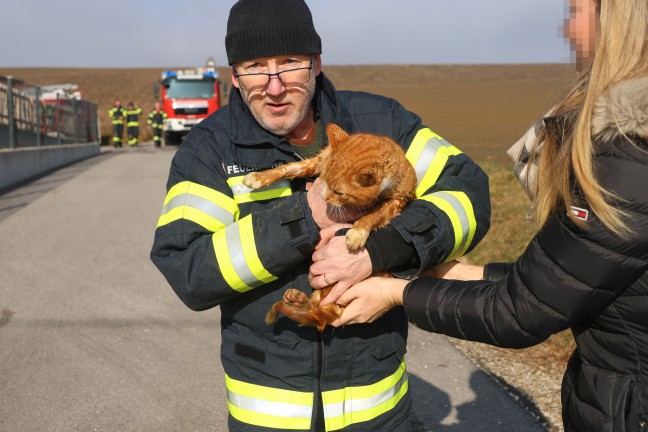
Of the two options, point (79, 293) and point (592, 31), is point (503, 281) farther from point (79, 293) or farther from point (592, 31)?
point (79, 293)

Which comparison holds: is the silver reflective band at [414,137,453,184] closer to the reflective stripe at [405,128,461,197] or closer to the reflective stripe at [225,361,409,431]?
the reflective stripe at [405,128,461,197]

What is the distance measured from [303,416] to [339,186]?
884 mm

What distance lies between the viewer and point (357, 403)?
2.73 meters

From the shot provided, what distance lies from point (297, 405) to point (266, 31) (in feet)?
4.58

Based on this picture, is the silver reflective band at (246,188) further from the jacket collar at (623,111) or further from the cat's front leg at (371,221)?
the jacket collar at (623,111)

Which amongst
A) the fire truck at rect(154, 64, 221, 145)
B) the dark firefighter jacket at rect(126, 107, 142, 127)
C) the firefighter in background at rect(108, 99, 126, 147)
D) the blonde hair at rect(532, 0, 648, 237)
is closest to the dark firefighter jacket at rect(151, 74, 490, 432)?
the blonde hair at rect(532, 0, 648, 237)

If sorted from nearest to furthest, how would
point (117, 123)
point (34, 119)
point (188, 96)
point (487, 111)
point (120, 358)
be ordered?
1. point (120, 358)
2. point (34, 119)
3. point (188, 96)
4. point (117, 123)
5. point (487, 111)

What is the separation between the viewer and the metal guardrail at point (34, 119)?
54.8 feet

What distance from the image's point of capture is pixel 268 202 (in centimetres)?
274

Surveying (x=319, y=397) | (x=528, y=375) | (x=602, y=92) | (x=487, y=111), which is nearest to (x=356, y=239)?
(x=319, y=397)

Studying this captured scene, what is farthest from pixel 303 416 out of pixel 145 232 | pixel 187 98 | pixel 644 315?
pixel 187 98

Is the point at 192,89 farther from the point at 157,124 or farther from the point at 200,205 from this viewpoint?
the point at 200,205

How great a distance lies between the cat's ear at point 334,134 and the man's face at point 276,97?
0.15 m

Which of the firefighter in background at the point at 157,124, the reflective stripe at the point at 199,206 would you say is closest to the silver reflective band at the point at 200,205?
the reflective stripe at the point at 199,206
